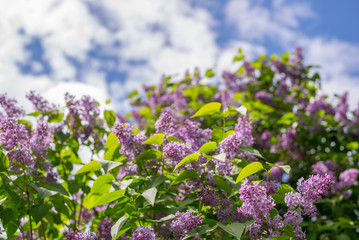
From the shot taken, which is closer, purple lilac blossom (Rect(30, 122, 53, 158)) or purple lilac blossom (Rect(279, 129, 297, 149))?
purple lilac blossom (Rect(30, 122, 53, 158))

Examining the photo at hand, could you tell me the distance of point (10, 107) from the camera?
9.37 ft

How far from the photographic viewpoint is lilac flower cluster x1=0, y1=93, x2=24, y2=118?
9.27ft

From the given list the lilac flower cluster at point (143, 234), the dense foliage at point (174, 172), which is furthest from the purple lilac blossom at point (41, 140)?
the lilac flower cluster at point (143, 234)

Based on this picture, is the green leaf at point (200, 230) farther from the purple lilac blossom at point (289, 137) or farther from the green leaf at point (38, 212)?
the purple lilac blossom at point (289, 137)

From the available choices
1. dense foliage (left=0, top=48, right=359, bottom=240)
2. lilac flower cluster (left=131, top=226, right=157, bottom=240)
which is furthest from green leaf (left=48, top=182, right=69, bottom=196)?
lilac flower cluster (left=131, top=226, right=157, bottom=240)

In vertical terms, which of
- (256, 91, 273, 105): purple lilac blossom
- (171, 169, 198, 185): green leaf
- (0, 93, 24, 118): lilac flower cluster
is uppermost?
(256, 91, 273, 105): purple lilac blossom

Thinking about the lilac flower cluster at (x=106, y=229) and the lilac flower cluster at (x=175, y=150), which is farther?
the lilac flower cluster at (x=106, y=229)

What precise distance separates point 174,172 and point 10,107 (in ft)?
4.72

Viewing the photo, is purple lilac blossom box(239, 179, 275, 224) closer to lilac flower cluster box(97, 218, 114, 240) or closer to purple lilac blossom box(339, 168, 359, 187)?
lilac flower cluster box(97, 218, 114, 240)

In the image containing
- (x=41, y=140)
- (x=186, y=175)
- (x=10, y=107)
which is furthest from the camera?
(x=10, y=107)

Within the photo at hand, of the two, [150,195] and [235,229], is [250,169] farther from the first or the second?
[150,195]

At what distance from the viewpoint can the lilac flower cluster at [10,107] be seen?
2824 mm

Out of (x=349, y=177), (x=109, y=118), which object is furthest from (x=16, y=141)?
(x=349, y=177)

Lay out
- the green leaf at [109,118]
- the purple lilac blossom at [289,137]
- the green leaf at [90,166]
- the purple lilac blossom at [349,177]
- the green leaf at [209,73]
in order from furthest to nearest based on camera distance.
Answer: the green leaf at [209,73]
the purple lilac blossom at [289,137]
the purple lilac blossom at [349,177]
the green leaf at [109,118]
the green leaf at [90,166]
